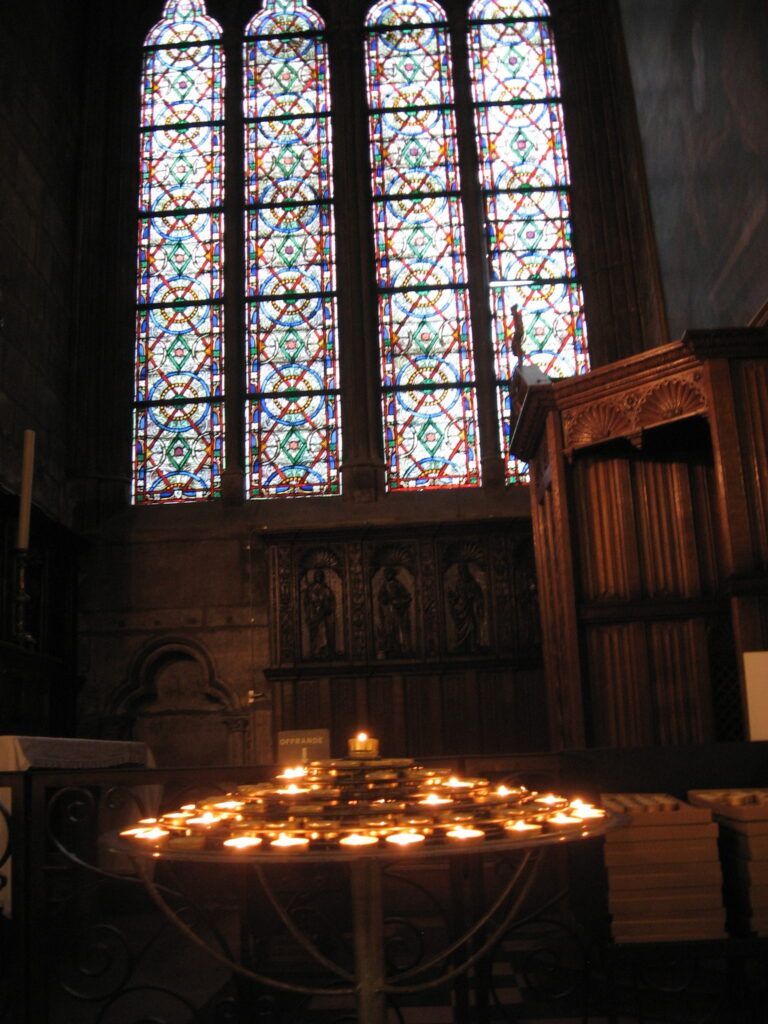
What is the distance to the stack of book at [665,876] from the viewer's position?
2.66m

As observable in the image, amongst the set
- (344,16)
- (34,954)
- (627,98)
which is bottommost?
(34,954)

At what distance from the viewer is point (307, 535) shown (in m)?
8.55

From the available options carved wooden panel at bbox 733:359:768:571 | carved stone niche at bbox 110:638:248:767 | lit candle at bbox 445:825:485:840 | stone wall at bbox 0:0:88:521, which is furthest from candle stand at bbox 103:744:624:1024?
carved stone niche at bbox 110:638:248:767

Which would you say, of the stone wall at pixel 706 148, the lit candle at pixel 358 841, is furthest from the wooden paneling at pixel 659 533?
the lit candle at pixel 358 841

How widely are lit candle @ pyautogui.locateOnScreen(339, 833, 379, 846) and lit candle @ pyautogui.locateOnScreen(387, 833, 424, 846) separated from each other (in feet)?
0.09

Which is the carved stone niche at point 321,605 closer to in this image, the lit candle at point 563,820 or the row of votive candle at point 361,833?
the row of votive candle at point 361,833

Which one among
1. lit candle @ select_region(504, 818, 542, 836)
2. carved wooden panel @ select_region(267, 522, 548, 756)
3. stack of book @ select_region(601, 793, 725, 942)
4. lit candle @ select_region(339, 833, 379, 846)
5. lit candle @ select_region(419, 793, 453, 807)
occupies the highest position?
carved wooden panel @ select_region(267, 522, 548, 756)

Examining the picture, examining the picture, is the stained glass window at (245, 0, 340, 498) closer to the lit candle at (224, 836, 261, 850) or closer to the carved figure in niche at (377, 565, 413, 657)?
the carved figure in niche at (377, 565, 413, 657)

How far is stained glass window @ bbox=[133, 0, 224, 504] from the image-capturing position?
31.6 feet

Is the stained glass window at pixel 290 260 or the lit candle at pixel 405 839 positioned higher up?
the stained glass window at pixel 290 260

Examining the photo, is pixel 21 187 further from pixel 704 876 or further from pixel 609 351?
pixel 704 876

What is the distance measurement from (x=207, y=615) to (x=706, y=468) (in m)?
4.76

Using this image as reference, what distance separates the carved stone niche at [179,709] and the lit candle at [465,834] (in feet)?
23.4

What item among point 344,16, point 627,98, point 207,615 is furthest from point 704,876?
point 344,16
